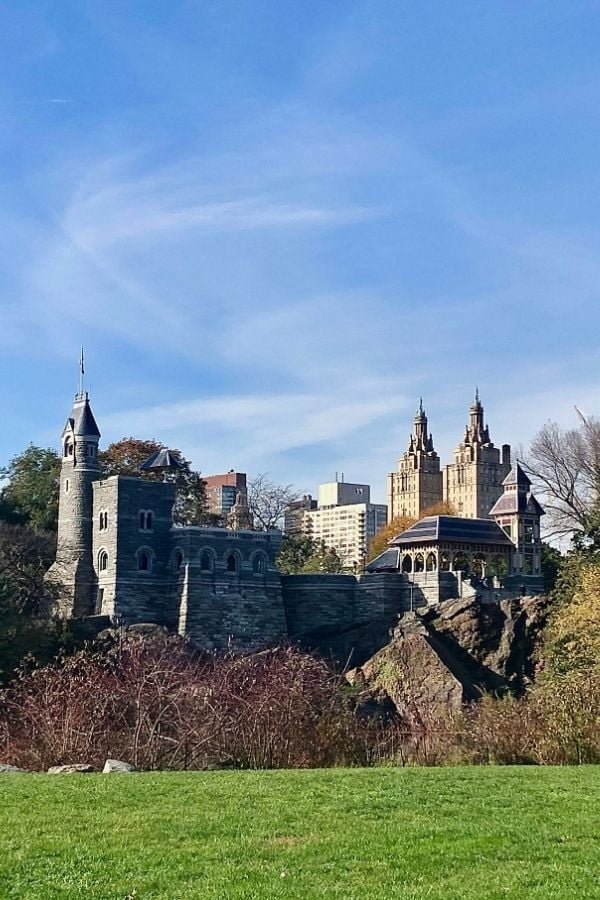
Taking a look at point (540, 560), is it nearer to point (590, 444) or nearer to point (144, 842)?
point (590, 444)

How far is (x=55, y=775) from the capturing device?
1825 cm

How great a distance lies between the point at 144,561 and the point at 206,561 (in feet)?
8.09

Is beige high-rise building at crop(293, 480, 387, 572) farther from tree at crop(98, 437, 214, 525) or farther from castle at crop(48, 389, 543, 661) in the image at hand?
castle at crop(48, 389, 543, 661)

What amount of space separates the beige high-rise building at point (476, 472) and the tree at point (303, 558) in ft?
209

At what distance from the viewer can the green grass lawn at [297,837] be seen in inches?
460

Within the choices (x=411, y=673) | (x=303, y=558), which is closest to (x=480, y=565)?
(x=411, y=673)

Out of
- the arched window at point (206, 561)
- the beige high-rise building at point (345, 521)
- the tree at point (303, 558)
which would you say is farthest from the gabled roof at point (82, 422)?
the beige high-rise building at point (345, 521)

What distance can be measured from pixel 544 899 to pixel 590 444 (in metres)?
53.5

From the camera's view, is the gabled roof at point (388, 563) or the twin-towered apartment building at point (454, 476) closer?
the gabled roof at point (388, 563)

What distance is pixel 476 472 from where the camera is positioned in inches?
5595

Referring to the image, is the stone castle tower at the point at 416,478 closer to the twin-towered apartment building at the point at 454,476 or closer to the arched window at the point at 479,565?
the twin-towered apartment building at the point at 454,476

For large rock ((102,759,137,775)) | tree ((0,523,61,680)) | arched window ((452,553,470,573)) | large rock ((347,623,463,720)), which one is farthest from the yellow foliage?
large rock ((102,759,137,775))

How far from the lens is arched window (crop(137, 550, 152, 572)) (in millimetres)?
50409

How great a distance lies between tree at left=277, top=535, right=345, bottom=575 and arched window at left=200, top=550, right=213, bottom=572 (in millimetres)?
18787
